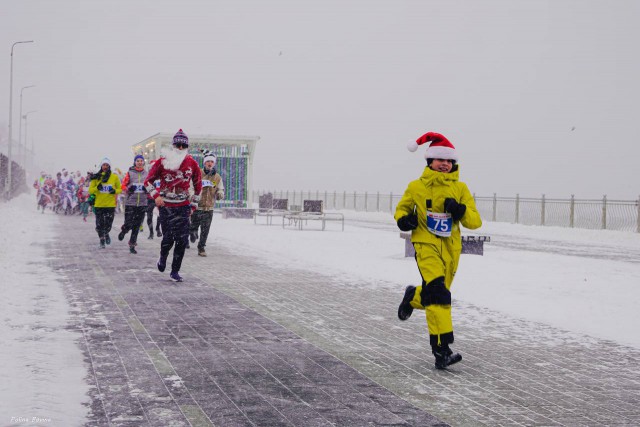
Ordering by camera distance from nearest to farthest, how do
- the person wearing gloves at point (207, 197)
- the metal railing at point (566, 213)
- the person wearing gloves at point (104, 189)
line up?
the person wearing gloves at point (207, 197)
the person wearing gloves at point (104, 189)
the metal railing at point (566, 213)

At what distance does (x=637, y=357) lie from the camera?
692 centimetres

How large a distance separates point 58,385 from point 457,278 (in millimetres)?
8738

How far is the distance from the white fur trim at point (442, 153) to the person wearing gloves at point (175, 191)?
5.91 m

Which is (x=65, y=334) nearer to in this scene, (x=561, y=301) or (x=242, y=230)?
(x=561, y=301)

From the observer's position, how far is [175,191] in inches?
460

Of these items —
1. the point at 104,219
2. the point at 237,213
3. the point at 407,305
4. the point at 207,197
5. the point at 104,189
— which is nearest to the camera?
the point at 407,305

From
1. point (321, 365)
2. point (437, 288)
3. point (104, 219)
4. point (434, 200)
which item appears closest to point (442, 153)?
point (434, 200)

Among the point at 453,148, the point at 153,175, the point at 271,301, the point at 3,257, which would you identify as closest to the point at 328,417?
the point at 453,148

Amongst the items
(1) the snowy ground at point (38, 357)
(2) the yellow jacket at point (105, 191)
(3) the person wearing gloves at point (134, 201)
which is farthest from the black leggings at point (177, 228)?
(2) the yellow jacket at point (105, 191)

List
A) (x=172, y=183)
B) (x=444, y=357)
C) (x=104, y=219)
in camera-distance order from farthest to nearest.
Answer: (x=104, y=219) → (x=172, y=183) → (x=444, y=357)

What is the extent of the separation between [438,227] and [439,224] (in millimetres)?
25

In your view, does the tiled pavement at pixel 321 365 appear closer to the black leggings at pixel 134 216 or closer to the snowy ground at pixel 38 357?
the snowy ground at pixel 38 357

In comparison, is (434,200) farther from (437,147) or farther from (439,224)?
(437,147)

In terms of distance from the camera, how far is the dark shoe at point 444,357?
6137mm
